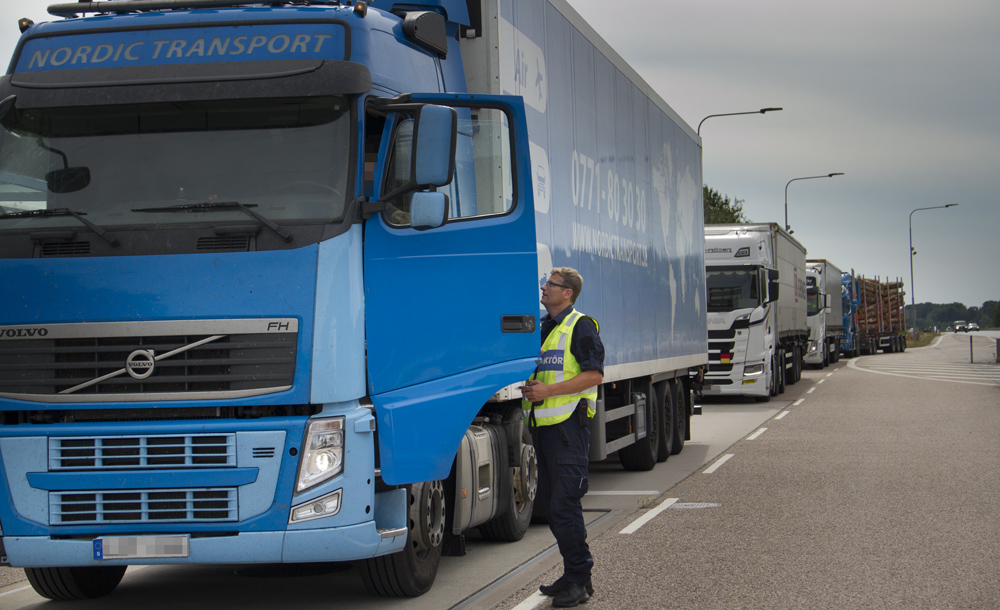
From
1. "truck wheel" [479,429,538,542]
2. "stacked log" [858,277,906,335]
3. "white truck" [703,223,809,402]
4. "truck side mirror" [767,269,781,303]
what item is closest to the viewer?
"truck wheel" [479,429,538,542]

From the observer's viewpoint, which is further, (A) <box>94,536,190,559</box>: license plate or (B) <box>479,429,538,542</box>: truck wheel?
(B) <box>479,429,538,542</box>: truck wheel

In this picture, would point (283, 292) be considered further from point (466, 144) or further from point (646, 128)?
point (646, 128)

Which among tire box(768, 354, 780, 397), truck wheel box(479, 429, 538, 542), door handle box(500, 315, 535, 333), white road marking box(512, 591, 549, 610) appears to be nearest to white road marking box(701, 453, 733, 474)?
truck wheel box(479, 429, 538, 542)

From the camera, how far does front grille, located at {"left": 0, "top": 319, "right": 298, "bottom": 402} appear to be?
536 cm

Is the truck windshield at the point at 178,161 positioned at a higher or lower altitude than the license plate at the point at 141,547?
higher

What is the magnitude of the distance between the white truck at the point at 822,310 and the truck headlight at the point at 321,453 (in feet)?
108

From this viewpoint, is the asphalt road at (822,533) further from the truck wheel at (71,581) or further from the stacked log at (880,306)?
the stacked log at (880,306)

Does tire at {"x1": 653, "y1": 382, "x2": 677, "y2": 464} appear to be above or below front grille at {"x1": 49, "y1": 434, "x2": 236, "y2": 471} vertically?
below

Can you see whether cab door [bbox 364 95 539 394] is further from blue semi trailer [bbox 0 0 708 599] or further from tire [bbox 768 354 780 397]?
tire [bbox 768 354 780 397]

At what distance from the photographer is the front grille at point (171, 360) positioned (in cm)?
536

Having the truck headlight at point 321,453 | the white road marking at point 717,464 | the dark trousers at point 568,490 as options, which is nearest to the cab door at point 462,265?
the truck headlight at point 321,453

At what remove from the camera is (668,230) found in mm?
13219

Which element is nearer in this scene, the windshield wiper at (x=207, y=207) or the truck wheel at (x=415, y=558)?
the windshield wiper at (x=207, y=207)

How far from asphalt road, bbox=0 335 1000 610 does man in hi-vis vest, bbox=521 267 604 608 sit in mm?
249
